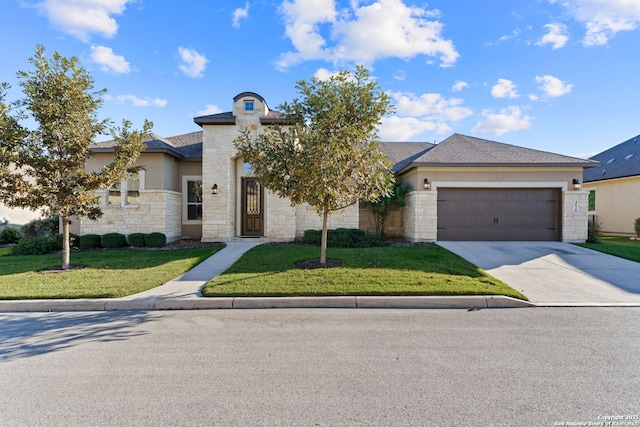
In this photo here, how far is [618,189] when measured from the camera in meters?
17.5

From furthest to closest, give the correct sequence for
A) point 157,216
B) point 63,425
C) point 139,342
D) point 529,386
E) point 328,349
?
point 157,216 < point 139,342 < point 328,349 < point 529,386 < point 63,425

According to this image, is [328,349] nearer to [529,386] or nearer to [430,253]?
[529,386]

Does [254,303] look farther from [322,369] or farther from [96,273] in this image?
[96,273]

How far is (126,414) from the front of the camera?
2.86 meters

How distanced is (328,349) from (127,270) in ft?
22.1

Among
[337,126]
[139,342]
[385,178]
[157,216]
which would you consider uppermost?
[337,126]

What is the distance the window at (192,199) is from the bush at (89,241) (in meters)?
3.32

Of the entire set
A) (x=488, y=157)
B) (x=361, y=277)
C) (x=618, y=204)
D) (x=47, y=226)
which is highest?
(x=488, y=157)

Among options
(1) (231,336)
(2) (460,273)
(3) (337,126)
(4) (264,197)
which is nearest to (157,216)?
(4) (264,197)

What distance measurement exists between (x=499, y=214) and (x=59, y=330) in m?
13.7

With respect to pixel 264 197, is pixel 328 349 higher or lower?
lower

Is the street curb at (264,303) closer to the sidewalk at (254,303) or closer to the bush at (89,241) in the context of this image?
the sidewalk at (254,303)

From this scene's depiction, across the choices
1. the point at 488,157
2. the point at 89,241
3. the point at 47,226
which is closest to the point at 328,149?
the point at 488,157

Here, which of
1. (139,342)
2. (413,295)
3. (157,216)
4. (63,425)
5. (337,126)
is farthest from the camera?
(157,216)
